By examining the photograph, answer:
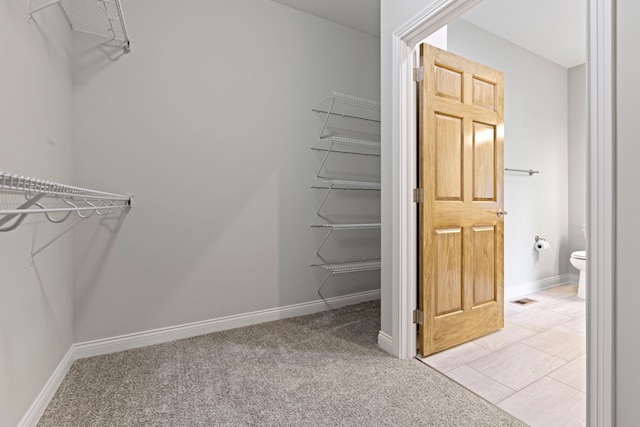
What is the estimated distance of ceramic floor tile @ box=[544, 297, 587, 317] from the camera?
9.16 feet

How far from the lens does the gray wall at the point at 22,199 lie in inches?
46.8

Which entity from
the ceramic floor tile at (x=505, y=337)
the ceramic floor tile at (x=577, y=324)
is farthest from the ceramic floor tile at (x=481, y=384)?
the ceramic floor tile at (x=577, y=324)

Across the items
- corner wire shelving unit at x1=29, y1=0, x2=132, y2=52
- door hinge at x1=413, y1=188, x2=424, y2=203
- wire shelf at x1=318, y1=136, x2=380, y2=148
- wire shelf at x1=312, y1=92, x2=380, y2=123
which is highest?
corner wire shelving unit at x1=29, y1=0, x2=132, y2=52

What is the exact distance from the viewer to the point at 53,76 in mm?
1648

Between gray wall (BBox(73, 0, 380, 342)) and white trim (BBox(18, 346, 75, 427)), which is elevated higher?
gray wall (BBox(73, 0, 380, 342))

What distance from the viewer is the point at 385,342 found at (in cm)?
206

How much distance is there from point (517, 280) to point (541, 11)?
2628 millimetres

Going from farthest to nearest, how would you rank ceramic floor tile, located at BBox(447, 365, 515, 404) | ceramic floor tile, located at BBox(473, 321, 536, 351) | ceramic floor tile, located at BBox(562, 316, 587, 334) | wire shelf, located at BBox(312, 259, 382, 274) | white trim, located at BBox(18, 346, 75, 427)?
wire shelf, located at BBox(312, 259, 382, 274) → ceramic floor tile, located at BBox(562, 316, 587, 334) → ceramic floor tile, located at BBox(473, 321, 536, 351) → ceramic floor tile, located at BBox(447, 365, 515, 404) → white trim, located at BBox(18, 346, 75, 427)

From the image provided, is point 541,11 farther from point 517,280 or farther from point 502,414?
point 502,414

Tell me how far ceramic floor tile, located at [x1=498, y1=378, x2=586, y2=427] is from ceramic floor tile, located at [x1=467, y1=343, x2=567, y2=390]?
7 cm

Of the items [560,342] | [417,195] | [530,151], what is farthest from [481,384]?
[530,151]

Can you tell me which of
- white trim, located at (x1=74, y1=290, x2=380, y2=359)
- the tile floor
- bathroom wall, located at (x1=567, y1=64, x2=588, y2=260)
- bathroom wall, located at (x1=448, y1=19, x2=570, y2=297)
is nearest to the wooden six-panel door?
the tile floor

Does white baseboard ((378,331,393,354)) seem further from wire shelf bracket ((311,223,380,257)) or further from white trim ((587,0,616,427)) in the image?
white trim ((587,0,616,427))

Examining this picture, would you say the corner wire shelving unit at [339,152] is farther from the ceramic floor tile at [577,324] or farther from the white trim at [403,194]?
the ceramic floor tile at [577,324]
